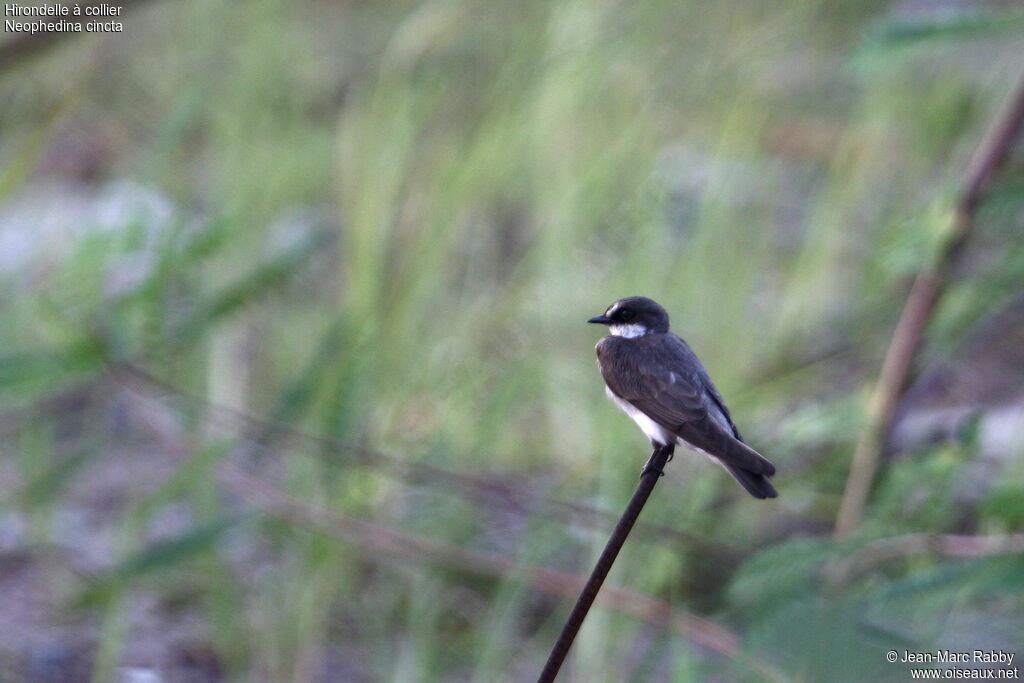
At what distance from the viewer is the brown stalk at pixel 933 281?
133 cm

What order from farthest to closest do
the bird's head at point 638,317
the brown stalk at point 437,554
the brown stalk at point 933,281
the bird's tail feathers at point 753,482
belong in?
the brown stalk at point 437,554, the brown stalk at point 933,281, the bird's head at point 638,317, the bird's tail feathers at point 753,482

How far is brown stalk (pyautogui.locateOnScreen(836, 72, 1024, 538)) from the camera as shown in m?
1.33

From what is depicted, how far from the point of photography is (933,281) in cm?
136

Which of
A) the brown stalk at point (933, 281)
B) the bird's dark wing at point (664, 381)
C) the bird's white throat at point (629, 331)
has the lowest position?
the bird's dark wing at point (664, 381)

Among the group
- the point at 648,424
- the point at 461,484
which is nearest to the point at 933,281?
the point at 461,484

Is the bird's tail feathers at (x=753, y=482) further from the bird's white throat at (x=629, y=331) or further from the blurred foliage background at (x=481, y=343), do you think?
the blurred foliage background at (x=481, y=343)

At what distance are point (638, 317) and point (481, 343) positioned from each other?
1.14 m

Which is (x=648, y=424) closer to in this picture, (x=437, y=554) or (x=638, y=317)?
(x=638, y=317)

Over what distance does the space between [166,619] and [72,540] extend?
1.18 ft

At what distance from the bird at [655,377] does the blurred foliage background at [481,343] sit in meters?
0.46

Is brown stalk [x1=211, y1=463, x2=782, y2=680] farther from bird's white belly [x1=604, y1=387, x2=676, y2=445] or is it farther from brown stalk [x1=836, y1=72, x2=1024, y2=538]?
bird's white belly [x1=604, y1=387, x2=676, y2=445]

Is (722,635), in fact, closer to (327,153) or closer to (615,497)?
(615,497)

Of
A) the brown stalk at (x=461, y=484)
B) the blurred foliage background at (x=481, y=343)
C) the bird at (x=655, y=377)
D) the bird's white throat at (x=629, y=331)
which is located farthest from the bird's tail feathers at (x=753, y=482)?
the brown stalk at (x=461, y=484)

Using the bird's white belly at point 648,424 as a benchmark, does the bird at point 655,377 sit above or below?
above
